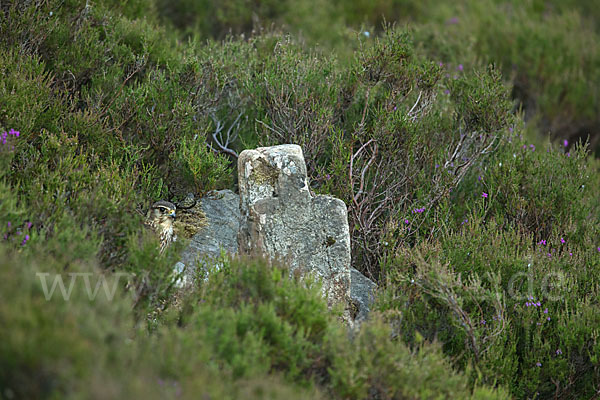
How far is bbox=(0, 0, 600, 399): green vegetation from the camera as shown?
9.25 ft

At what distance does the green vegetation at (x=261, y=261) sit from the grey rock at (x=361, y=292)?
14 cm

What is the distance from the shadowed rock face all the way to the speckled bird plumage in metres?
0.53

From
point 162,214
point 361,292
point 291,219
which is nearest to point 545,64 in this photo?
point 361,292

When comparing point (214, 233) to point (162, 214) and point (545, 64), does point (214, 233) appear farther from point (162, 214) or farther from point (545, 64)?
point (545, 64)

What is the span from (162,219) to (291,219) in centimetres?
95

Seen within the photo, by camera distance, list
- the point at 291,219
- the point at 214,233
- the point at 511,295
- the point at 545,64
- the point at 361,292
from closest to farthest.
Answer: the point at 291,219 → the point at 511,295 → the point at 361,292 → the point at 214,233 → the point at 545,64

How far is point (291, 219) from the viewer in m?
4.20

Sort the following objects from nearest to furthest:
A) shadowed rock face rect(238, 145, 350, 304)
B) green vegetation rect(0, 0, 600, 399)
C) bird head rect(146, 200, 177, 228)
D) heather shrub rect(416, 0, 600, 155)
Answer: green vegetation rect(0, 0, 600, 399)
shadowed rock face rect(238, 145, 350, 304)
bird head rect(146, 200, 177, 228)
heather shrub rect(416, 0, 600, 155)

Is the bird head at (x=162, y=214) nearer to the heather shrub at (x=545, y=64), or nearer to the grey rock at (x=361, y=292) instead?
the grey rock at (x=361, y=292)

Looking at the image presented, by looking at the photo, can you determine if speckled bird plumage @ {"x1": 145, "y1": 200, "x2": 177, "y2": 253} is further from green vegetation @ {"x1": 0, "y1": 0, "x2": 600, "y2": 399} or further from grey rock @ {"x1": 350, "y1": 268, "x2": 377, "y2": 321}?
grey rock @ {"x1": 350, "y1": 268, "x2": 377, "y2": 321}

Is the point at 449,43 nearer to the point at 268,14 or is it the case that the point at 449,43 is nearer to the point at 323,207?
the point at 268,14

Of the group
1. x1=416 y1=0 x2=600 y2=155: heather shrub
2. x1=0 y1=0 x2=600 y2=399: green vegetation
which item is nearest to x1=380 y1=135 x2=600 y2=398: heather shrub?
x1=0 y1=0 x2=600 y2=399: green vegetation

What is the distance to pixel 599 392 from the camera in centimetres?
387

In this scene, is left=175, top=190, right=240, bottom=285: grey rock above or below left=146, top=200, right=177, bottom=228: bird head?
below
